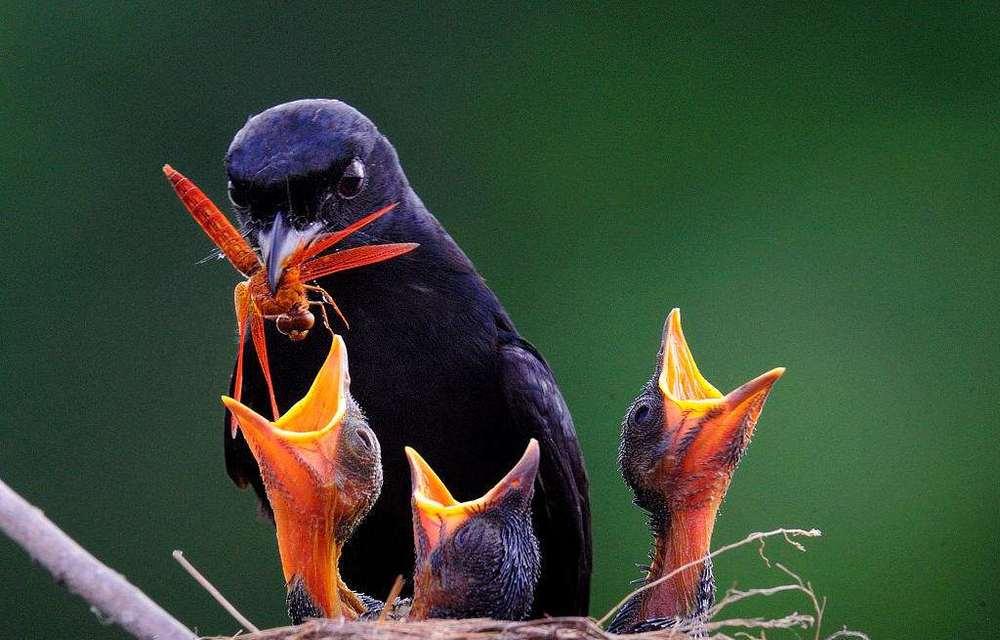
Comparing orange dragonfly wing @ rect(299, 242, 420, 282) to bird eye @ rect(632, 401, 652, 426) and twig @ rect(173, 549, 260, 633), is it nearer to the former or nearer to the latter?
bird eye @ rect(632, 401, 652, 426)

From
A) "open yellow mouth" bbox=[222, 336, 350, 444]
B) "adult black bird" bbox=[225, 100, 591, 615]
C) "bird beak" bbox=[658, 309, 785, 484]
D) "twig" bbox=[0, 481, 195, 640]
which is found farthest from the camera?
"adult black bird" bbox=[225, 100, 591, 615]

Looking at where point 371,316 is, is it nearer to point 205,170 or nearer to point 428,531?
point 428,531

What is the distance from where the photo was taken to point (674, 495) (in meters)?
3.85

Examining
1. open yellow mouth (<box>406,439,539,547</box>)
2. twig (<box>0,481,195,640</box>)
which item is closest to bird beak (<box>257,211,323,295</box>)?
open yellow mouth (<box>406,439,539,547</box>)

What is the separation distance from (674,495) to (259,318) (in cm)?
124

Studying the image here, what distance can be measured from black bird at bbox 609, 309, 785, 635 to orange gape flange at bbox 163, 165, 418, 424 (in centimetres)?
88

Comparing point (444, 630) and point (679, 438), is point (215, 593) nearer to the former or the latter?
point (444, 630)

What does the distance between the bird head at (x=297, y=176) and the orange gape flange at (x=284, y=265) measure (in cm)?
4

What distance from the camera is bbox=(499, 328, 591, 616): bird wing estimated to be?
425 cm

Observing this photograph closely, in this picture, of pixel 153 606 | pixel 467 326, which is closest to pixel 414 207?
pixel 467 326

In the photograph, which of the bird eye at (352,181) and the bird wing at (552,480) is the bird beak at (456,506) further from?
the bird eye at (352,181)

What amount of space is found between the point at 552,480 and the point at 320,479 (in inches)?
38.4

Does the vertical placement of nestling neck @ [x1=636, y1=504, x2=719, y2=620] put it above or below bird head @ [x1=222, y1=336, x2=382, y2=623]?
below

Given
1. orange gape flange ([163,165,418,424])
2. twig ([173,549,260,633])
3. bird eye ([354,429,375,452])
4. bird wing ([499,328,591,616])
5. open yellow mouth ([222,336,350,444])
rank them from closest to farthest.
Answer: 1. twig ([173,549,260,633])
2. open yellow mouth ([222,336,350,444])
3. bird eye ([354,429,375,452])
4. orange gape flange ([163,165,418,424])
5. bird wing ([499,328,591,616])
